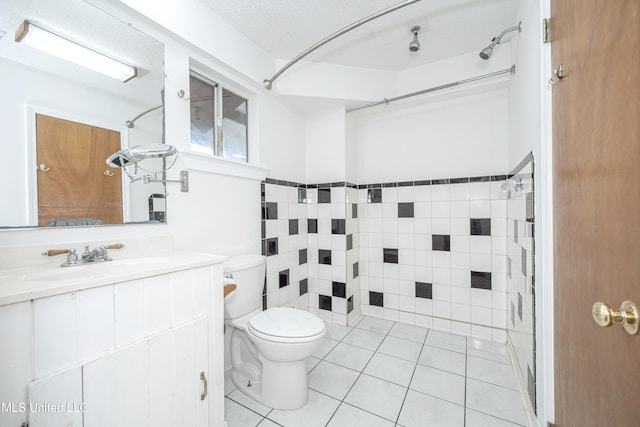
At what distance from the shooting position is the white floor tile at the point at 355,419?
4.06 feet

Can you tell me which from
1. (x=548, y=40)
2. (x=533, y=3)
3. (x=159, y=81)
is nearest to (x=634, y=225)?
(x=548, y=40)

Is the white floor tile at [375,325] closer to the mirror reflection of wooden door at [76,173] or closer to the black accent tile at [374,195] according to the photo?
the black accent tile at [374,195]

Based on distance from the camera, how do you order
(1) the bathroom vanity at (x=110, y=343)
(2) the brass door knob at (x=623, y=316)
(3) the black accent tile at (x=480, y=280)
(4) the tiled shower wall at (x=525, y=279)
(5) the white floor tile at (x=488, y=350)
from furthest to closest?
(3) the black accent tile at (x=480, y=280), (5) the white floor tile at (x=488, y=350), (4) the tiled shower wall at (x=525, y=279), (1) the bathroom vanity at (x=110, y=343), (2) the brass door knob at (x=623, y=316)

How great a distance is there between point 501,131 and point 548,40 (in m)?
1.22

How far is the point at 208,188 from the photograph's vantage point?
5.24 ft

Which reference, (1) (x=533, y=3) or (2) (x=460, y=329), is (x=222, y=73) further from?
(2) (x=460, y=329)

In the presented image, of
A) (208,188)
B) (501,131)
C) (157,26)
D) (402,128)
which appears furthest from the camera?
(402,128)

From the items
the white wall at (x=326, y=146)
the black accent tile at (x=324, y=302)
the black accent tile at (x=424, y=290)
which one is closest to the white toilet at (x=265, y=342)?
the black accent tile at (x=324, y=302)

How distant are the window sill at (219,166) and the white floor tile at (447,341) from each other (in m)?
1.92

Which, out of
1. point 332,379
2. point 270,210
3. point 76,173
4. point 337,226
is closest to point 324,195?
point 337,226

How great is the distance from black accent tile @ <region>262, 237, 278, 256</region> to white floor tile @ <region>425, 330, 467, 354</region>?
1.45 metres

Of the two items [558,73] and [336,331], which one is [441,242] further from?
[558,73]

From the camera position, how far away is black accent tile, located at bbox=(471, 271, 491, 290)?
80.0 inches

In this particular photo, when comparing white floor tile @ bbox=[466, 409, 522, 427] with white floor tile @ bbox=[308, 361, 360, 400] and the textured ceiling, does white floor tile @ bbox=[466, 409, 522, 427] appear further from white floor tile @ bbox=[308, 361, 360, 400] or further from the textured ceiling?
the textured ceiling
